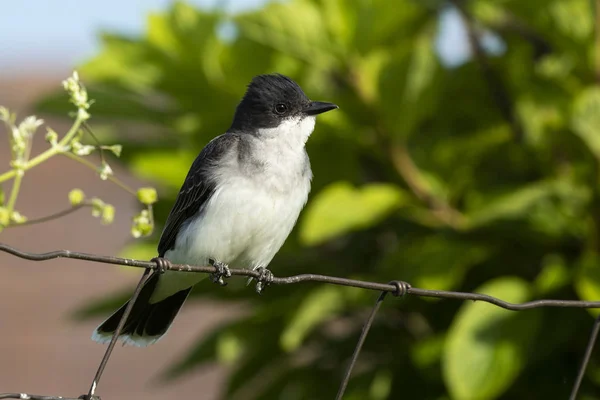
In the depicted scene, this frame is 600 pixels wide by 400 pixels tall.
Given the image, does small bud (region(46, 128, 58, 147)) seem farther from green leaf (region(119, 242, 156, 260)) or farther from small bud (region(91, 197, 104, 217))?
green leaf (region(119, 242, 156, 260))

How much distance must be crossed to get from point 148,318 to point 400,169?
1557 millimetres

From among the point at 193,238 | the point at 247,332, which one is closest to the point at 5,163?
the point at 247,332

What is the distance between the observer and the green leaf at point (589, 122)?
4.51 metres

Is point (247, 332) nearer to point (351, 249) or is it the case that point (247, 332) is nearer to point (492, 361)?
point (351, 249)

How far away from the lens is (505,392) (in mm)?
5016

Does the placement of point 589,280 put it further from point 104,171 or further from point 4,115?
point 4,115

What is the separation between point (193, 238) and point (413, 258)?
120 centimetres

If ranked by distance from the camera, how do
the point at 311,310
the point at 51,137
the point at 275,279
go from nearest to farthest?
the point at 51,137, the point at 275,279, the point at 311,310

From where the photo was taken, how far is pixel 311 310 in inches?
188

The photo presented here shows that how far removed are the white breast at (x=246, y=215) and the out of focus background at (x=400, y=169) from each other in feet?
1.54

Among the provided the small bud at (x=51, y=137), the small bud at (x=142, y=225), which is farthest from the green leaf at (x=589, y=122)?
the small bud at (x=51, y=137)

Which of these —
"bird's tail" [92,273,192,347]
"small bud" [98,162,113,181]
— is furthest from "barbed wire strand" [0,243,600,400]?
"bird's tail" [92,273,192,347]

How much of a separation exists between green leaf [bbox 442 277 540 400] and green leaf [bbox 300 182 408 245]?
0.60m

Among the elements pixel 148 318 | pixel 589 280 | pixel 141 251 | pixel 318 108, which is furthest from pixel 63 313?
pixel 589 280
